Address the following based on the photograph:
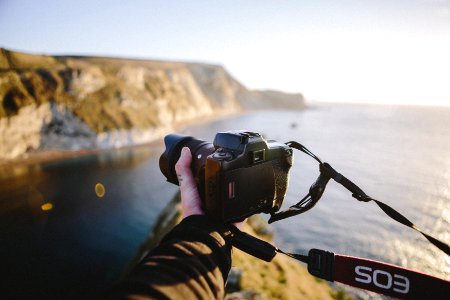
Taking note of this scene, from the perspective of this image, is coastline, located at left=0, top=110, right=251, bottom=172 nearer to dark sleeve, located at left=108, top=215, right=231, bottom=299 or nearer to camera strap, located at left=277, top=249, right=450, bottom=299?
dark sleeve, located at left=108, top=215, right=231, bottom=299

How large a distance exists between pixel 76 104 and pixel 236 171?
111ft

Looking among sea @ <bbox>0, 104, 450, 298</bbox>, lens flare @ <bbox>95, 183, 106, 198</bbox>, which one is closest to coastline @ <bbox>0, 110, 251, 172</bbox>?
sea @ <bbox>0, 104, 450, 298</bbox>

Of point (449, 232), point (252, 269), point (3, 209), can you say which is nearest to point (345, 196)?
point (449, 232)

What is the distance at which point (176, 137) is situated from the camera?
1854 mm

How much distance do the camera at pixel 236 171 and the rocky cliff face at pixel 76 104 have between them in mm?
16307

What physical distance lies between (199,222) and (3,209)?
59.9ft

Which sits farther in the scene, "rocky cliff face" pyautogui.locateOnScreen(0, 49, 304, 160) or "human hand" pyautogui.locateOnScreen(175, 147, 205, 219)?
"rocky cliff face" pyautogui.locateOnScreen(0, 49, 304, 160)

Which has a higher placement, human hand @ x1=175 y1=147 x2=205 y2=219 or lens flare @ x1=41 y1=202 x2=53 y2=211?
human hand @ x1=175 y1=147 x2=205 y2=219

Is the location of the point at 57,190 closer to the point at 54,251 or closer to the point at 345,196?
the point at 54,251

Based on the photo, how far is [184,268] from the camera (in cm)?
79

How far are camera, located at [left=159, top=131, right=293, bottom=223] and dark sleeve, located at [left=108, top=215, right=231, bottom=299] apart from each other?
19 centimetres

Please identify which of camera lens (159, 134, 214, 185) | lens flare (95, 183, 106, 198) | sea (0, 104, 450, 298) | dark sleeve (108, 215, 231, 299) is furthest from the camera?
lens flare (95, 183, 106, 198)

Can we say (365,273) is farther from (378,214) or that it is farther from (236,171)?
(378,214)

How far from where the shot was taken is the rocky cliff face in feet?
77.9
